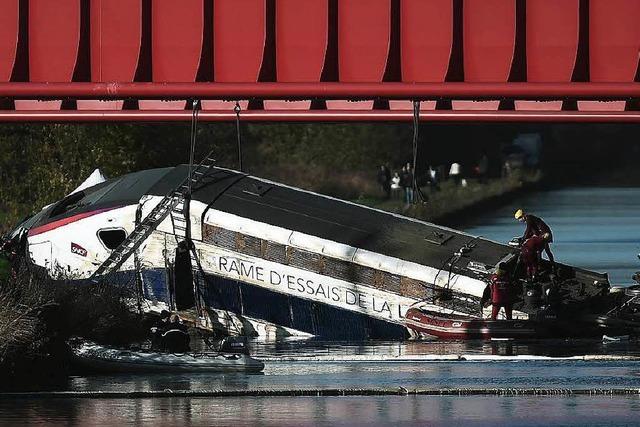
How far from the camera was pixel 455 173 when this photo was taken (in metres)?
100

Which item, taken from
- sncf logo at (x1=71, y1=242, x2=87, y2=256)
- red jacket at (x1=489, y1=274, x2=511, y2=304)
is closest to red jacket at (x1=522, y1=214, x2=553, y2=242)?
red jacket at (x1=489, y1=274, x2=511, y2=304)

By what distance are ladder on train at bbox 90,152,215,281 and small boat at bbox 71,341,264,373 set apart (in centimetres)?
875

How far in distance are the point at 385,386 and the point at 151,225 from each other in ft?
39.0

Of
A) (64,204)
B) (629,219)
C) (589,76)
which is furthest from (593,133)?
(589,76)

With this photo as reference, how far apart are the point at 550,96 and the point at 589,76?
702 mm

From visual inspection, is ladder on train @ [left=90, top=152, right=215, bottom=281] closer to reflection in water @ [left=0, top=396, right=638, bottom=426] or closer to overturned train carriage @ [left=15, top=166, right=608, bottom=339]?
overturned train carriage @ [left=15, top=166, right=608, bottom=339]

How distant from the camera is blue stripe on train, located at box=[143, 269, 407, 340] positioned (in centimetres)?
3164

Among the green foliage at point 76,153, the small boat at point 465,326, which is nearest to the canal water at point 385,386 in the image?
the small boat at point 465,326

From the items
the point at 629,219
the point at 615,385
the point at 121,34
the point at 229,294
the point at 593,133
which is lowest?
the point at 615,385

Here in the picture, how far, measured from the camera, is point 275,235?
31672 mm

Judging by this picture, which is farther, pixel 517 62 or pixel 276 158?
pixel 276 158

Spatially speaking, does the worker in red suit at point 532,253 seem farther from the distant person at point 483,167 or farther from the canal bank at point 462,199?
the distant person at point 483,167

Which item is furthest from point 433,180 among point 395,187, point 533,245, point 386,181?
point 533,245

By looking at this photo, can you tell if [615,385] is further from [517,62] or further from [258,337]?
[258,337]
